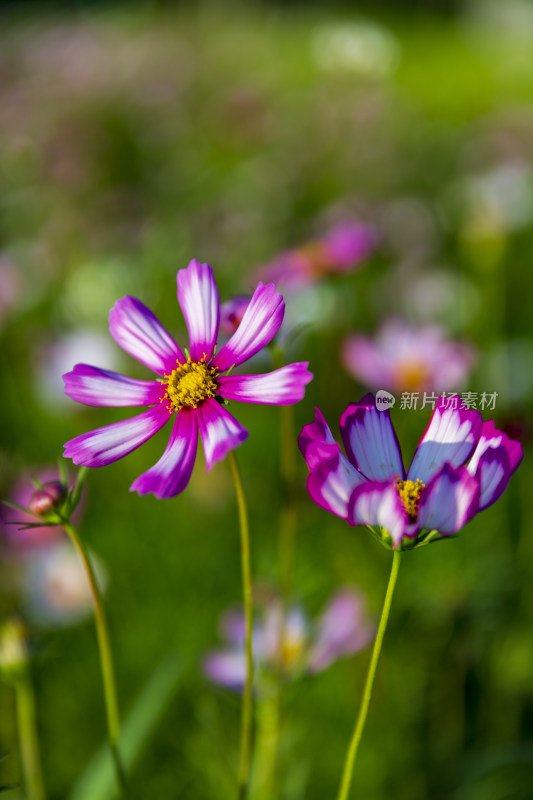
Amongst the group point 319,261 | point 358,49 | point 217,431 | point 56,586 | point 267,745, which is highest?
point 358,49

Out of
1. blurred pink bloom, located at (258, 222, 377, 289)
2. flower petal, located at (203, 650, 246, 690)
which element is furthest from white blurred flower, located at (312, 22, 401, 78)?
flower petal, located at (203, 650, 246, 690)

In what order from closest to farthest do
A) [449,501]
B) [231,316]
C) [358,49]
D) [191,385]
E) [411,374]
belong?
[449,501], [191,385], [231,316], [411,374], [358,49]

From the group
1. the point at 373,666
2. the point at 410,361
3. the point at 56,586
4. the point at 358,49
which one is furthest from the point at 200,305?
the point at 358,49

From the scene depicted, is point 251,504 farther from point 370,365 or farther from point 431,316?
point 431,316

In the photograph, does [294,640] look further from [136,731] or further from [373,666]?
[373,666]

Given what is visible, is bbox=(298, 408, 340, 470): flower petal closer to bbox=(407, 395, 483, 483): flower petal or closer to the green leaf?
bbox=(407, 395, 483, 483): flower petal

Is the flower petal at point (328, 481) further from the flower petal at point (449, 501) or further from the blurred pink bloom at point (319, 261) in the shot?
the blurred pink bloom at point (319, 261)

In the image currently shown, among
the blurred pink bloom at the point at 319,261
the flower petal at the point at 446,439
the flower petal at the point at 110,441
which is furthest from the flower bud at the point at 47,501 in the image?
A: the blurred pink bloom at the point at 319,261
